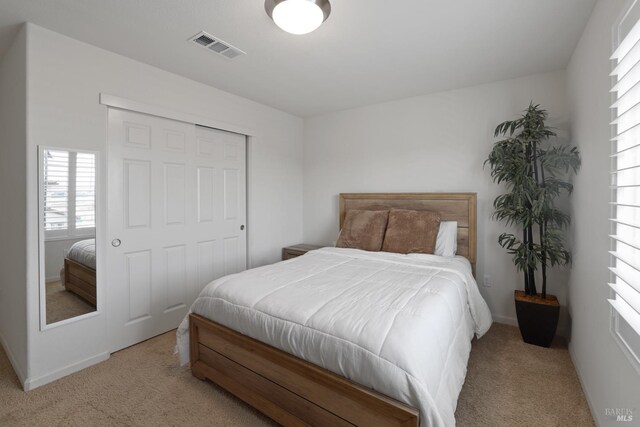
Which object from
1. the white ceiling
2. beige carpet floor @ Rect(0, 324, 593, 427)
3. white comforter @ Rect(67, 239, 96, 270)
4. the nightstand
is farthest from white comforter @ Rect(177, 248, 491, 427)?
the white ceiling

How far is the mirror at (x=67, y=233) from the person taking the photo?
6.66ft

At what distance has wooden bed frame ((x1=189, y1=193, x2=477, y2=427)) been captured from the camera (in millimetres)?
1221

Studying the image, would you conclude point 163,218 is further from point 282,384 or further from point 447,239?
point 447,239

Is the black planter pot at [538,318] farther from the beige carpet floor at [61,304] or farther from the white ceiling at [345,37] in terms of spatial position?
the beige carpet floor at [61,304]

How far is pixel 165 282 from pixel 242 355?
1.49m

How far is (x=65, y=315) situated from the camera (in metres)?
2.15

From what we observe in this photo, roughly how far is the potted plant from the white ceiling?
59 cm

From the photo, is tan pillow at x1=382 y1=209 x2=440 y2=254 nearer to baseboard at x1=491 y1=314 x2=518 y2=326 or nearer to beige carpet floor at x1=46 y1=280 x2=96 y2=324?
baseboard at x1=491 y1=314 x2=518 y2=326

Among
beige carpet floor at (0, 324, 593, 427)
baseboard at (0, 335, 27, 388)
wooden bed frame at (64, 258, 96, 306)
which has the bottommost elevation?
beige carpet floor at (0, 324, 593, 427)

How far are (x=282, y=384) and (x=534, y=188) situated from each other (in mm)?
2365

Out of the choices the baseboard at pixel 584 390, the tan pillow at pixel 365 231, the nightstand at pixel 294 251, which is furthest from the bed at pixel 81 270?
the baseboard at pixel 584 390

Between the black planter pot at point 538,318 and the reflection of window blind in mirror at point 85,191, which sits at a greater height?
the reflection of window blind in mirror at point 85,191

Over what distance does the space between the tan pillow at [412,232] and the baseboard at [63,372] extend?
8.44 feet

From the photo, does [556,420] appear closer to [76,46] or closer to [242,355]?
[242,355]
